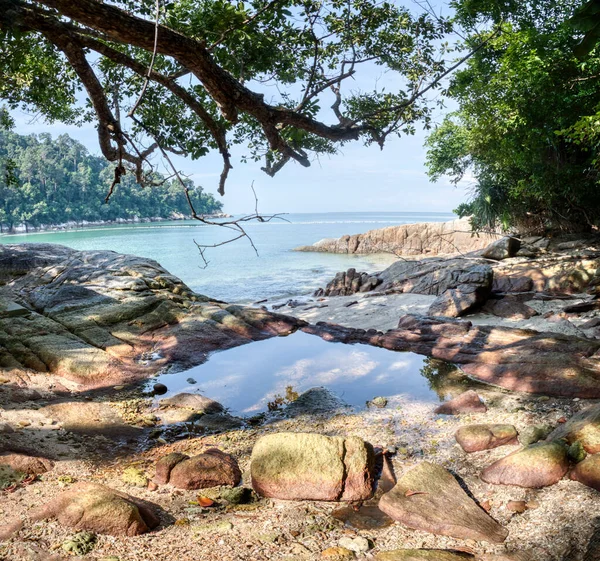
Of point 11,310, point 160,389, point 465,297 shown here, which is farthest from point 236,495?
point 465,297

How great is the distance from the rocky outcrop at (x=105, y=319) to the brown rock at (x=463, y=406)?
12.5ft

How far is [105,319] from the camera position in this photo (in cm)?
835

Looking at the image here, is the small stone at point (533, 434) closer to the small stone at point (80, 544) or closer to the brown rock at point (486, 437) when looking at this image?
the brown rock at point (486, 437)

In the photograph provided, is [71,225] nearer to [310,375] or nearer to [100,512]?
[310,375]

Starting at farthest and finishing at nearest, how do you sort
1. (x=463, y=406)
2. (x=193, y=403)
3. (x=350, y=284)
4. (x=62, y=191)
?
(x=62, y=191) → (x=350, y=284) → (x=193, y=403) → (x=463, y=406)

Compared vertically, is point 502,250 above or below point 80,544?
above

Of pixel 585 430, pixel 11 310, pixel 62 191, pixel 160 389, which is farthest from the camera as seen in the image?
pixel 62 191

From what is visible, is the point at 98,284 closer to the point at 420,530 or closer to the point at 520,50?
the point at 420,530

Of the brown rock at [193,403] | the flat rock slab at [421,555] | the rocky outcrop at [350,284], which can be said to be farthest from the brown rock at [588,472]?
the rocky outcrop at [350,284]

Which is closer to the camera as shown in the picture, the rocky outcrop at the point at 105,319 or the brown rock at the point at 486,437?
the brown rock at the point at 486,437

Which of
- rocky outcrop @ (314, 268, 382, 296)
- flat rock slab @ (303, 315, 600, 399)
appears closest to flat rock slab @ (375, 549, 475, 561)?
flat rock slab @ (303, 315, 600, 399)

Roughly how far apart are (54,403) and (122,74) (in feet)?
17.2

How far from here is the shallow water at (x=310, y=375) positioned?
5867 mm

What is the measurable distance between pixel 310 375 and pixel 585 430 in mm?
3539
